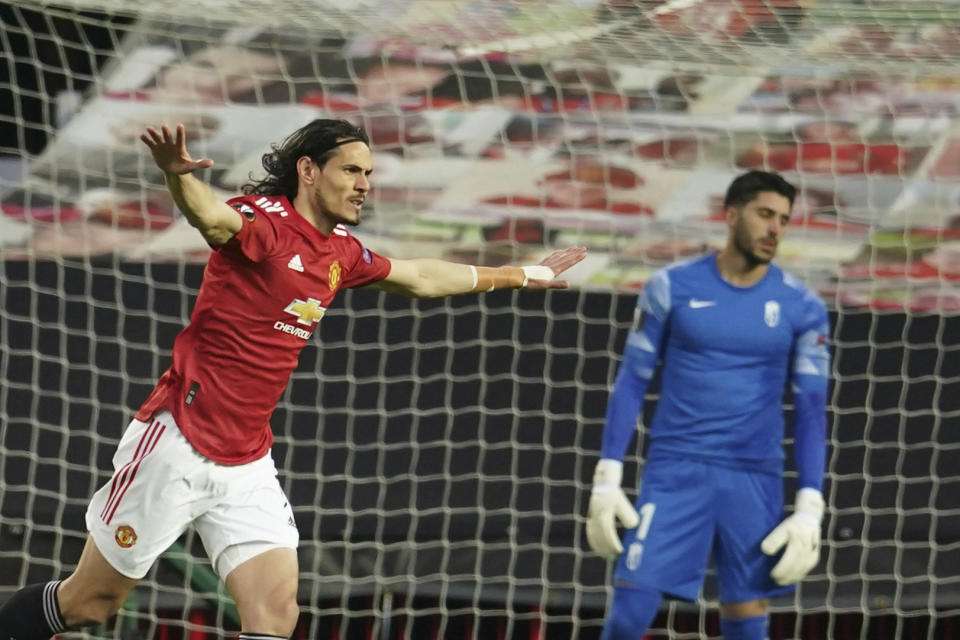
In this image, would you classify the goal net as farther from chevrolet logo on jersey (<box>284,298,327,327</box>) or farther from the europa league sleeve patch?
the europa league sleeve patch

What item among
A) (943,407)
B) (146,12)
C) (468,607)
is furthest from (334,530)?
(943,407)

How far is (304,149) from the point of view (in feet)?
13.3

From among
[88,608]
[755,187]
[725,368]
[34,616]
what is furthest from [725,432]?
[34,616]

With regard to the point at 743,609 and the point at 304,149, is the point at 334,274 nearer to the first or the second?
the point at 304,149

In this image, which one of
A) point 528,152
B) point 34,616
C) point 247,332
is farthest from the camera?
point 528,152

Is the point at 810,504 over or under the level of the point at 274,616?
over

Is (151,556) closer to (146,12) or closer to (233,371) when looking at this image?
(233,371)

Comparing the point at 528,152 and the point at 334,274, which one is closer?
the point at 334,274

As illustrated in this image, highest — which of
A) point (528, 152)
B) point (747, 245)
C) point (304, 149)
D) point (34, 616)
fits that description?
point (528, 152)

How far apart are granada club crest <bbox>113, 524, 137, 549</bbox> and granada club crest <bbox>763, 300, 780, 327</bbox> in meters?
2.15

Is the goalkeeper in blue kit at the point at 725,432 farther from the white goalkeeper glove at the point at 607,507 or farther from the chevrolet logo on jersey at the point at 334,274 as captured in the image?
the chevrolet logo on jersey at the point at 334,274

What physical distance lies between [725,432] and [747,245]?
0.60m

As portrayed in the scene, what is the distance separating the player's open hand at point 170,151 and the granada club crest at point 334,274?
61 cm

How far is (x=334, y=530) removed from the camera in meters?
6.08
